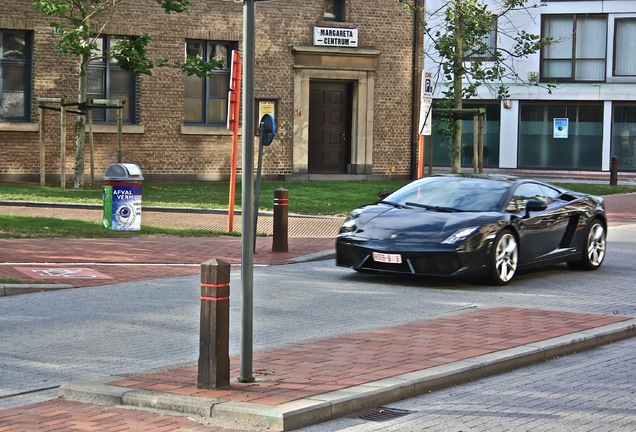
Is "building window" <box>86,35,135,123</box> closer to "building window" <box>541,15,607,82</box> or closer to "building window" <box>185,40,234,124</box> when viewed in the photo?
"building window" <box>185,40,234,124</box>

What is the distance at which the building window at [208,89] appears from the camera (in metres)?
30.2

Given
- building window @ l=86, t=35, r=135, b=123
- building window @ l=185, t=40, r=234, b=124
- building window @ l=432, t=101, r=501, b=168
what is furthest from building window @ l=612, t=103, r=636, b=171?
building window @ l=86, t=35, r=135, b=123

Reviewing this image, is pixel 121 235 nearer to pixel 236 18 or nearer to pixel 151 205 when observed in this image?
pixel 151 205

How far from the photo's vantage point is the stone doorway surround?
31.3m

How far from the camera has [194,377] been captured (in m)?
7.68

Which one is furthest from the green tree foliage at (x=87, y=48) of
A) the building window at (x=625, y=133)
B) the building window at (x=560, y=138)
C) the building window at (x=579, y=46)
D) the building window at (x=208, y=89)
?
the building window at (x=625, y=133)

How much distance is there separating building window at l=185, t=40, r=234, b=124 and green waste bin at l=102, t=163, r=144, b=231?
12.0 m

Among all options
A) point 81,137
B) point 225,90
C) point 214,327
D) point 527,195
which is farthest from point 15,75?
point 214,327

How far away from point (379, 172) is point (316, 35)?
438cm

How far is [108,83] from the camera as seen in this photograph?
2878cm

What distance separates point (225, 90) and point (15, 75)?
5.66 meters

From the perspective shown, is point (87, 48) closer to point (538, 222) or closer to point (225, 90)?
point (225, 90)

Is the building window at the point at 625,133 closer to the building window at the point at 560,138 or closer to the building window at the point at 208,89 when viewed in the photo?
the building window at the point at 560,138

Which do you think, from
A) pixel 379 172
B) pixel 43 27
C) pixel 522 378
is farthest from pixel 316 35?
pixel 522 378
